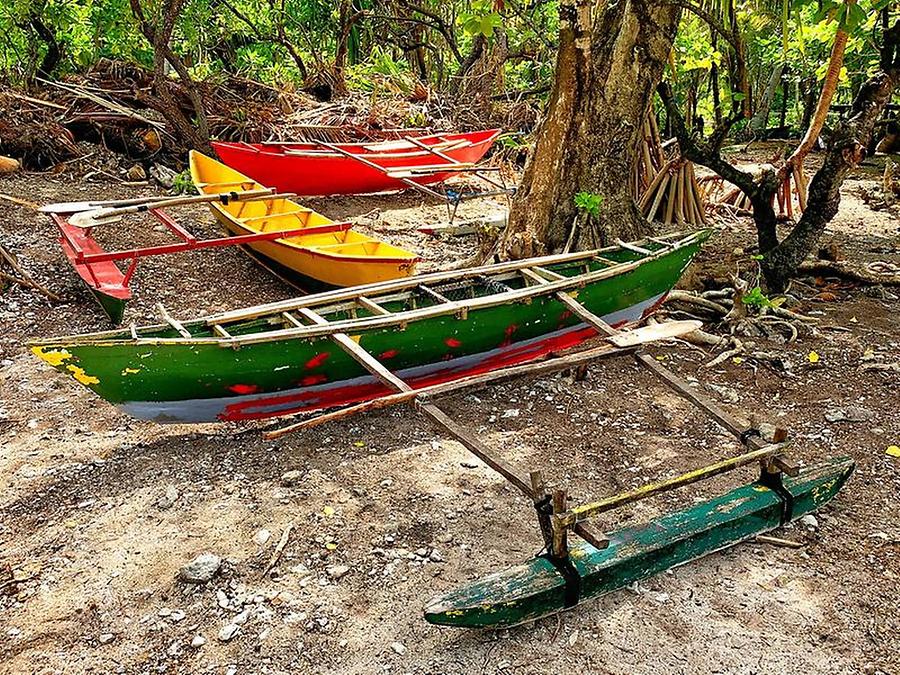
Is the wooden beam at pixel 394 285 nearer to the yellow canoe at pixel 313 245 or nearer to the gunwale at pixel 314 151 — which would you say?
the yellow canoe at pixel 313 245

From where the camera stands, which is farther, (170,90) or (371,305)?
(170,90)

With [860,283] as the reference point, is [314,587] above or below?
below

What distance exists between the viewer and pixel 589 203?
6652mm

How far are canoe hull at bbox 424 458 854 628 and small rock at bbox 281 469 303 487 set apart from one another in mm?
1451

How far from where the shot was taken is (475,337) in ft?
17.2

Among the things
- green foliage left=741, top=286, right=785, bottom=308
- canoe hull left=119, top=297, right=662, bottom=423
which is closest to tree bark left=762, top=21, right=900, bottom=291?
green foliage left=741, top=286, right=785, bottom=308

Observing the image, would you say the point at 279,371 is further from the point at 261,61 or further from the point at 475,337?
the point at 261,61

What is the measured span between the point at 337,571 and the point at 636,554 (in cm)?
149

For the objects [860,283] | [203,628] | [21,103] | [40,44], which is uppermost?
[40,44]

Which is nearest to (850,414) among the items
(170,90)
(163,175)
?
(163,175)

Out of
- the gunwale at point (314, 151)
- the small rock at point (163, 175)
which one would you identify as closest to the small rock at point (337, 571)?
the gunwale at point (314, 151)

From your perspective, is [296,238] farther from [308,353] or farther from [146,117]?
[146,117]

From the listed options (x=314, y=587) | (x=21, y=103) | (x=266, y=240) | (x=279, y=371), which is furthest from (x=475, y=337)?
(x=21, y=103)

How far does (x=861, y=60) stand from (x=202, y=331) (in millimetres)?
11666
